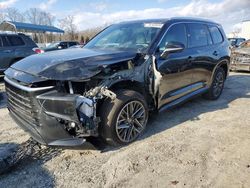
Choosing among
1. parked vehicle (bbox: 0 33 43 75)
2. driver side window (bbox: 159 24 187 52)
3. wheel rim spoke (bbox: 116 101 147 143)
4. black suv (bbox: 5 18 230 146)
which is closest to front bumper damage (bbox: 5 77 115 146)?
black suv (bbox: 5 18 230 146)

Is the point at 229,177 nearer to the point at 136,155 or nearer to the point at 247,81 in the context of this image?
the point at 136,155

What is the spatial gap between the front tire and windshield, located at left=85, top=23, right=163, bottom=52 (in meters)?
0.85

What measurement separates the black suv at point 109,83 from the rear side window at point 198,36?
2 cm

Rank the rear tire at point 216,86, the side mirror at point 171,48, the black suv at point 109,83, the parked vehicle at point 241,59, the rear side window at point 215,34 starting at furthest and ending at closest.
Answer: the parked vehicle at point 241,59
the rear tire at point 216,86
the rear side window at point 215,34
the side mirror at point 171,48
the black suv at point 109,83

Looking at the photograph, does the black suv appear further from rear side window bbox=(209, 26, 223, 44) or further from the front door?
rear side window bbox=(209, 26, 223, 44)

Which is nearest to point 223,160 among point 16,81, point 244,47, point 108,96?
point 108,96

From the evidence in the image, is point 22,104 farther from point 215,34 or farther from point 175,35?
point 215,34


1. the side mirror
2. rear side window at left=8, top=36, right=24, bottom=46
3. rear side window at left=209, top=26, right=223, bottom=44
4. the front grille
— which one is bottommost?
the front grille

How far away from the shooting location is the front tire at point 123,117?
11.1 ft

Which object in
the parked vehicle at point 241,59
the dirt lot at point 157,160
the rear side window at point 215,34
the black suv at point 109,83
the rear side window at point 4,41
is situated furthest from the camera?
the parked vehicle at point 241,59

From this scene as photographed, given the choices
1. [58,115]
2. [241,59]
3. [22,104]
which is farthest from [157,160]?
[241,59]

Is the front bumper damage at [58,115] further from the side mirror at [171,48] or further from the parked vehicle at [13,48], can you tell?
the parked vehicle at [13,48]

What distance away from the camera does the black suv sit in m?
3.04

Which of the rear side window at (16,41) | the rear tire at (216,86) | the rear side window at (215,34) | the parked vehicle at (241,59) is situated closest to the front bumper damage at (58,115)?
the rear tire at (216,86)
